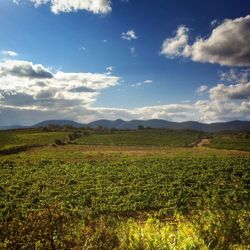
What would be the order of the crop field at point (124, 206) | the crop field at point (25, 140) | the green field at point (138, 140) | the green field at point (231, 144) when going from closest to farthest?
the crop field at point (124, 206) → the green field at point (231, 144) → the crop field at point (25, 140) → the green field at point (138, 140)

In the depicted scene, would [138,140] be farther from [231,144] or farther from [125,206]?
[125,206]

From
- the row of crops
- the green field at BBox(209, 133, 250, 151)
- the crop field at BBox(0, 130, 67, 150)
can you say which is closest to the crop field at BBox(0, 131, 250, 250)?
the row of crops

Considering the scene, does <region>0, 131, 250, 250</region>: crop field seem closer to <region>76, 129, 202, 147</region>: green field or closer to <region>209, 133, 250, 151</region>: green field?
<region>209, 133, 250, 151</region>: green field

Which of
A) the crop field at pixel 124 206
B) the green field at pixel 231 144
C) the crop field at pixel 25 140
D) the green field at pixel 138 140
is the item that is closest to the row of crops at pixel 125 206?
the crop field at pixel 124 206

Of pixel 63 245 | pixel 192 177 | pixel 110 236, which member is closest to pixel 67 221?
pixel 63 245

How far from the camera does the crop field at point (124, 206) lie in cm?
671

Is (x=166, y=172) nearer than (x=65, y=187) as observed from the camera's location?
No

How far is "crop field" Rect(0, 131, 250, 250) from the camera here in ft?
22.0

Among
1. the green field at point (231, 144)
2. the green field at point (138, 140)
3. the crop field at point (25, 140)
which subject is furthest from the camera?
the green field at point (138, 140)

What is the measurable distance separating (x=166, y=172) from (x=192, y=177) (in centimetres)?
348

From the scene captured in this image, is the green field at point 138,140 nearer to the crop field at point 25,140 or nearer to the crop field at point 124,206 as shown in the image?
the crop field at point 25,140

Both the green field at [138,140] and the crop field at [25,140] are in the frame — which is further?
the green field at [138,140]

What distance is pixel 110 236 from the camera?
24.0ft

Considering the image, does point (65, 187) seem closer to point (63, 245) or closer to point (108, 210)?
point (108, 210)
